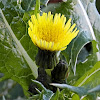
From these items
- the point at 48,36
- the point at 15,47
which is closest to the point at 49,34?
the point at 48,36

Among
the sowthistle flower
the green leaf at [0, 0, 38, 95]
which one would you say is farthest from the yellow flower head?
the green leaf at [0, 0, 38, 95]

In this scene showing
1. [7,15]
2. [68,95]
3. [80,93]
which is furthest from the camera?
[7,15]

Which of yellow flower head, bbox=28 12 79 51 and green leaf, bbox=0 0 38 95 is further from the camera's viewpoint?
green leaf, bbox=0 0 38 95

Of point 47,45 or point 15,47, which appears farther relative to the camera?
point 15,47

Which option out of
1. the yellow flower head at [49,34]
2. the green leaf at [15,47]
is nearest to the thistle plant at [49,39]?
the yellow flower head at [49,34]

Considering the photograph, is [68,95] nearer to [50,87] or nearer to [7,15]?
[50,87]

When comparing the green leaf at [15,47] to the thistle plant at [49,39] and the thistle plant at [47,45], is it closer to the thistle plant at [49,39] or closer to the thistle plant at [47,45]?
the thistle plant at [47,45]

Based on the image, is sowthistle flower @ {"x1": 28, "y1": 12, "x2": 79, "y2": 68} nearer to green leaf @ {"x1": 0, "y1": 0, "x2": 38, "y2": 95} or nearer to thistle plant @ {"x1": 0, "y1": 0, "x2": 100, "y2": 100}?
thistle plant @ {"x1": 0, "y1": 0, "x2": 100, "y2": 100}

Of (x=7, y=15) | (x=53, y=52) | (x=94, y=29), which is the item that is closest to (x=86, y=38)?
(x=94, y=29)

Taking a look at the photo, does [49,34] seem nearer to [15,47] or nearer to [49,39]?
[49,39]
